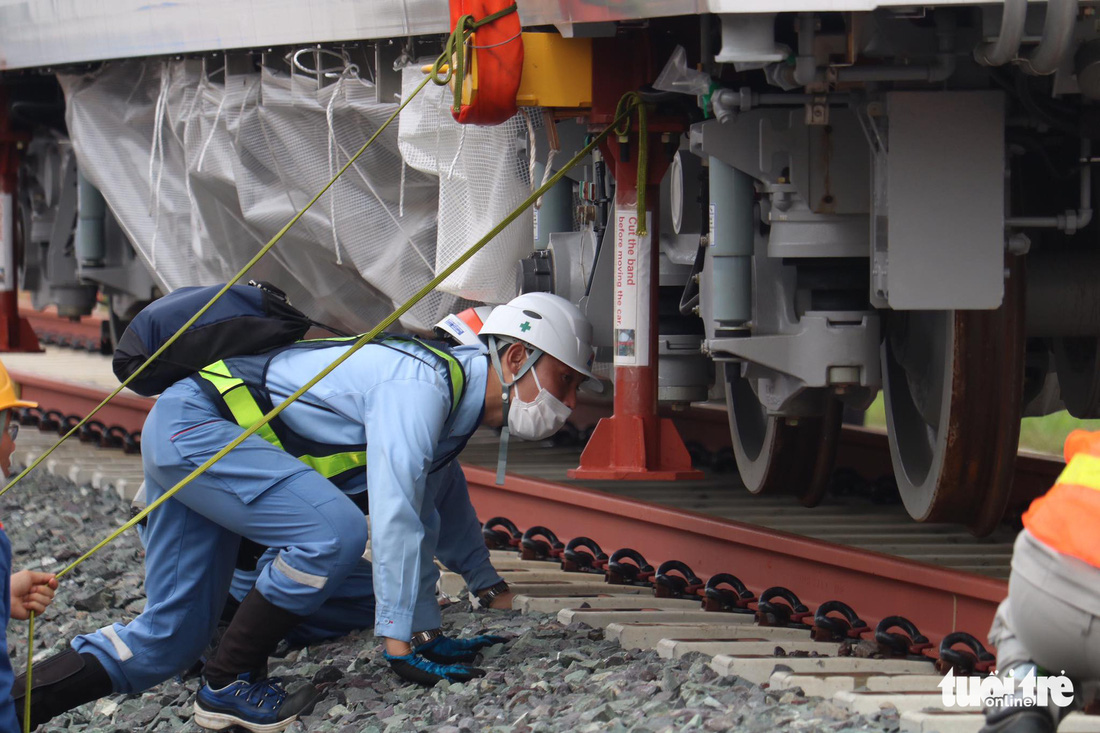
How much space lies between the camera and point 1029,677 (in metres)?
2.65

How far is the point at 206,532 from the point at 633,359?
5.33 feet

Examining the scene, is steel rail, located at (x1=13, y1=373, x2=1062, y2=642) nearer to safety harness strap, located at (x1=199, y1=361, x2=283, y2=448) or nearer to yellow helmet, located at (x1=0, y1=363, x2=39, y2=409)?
safety harness strap, located at (x1=199, y1=361, x2=283, y2=448)

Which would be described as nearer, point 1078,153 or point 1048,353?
point 1078,153

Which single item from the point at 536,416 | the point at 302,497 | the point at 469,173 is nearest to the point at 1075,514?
the point at 536,416

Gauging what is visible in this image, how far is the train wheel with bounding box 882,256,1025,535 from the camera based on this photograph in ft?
15.2

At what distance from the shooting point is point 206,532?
401cm

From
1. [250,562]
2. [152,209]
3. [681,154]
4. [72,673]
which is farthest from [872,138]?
Result: [152,209]

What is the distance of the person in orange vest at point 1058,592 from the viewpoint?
246 centimetres

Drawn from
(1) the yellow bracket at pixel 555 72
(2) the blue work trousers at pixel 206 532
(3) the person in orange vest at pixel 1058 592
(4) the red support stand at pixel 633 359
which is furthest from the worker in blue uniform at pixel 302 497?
(3) the person in orange vest at pixel 1058 592

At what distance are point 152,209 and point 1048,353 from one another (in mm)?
4981

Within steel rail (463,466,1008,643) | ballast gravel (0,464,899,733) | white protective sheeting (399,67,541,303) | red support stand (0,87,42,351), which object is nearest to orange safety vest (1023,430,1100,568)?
ballast gravel (0,464,899,733)

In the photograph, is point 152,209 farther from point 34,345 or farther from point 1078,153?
point 1078,153

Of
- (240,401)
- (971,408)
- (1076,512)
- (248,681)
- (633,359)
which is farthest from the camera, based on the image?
(633,359)

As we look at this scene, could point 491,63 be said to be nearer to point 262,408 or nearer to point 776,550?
point 262,408
